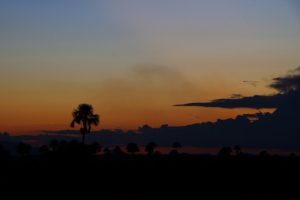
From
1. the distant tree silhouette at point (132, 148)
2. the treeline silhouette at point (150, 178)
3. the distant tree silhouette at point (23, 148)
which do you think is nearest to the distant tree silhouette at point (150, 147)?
the distant tree silhouette at point (132, 148)

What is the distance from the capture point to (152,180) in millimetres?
87625

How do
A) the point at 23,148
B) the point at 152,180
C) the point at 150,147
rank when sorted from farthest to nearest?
the point at 150,147
the point at 23,148
the point at 152,180

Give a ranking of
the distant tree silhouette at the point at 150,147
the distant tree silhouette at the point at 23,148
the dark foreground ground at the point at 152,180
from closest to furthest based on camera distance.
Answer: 1. the dark foreground ground at the point at 152,180
2. the distant tree silhouette at the point at 23,148
3. the distant tree silhouette at the point at 150,147

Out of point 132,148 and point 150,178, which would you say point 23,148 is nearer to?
point 132,148

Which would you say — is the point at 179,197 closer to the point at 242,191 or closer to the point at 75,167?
the point at 242,191

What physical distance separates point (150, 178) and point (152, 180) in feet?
4.62

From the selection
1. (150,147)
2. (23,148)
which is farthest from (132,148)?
(23,148)

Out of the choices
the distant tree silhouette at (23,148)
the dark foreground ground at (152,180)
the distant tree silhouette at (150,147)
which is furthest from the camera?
the distant tree silhouette at (150,147)

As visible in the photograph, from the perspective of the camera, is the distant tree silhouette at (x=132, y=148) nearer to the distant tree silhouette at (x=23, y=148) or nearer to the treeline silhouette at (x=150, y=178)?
the distant tree silhouette at (x=23, y=148)

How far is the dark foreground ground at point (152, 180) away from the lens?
77.3 meters

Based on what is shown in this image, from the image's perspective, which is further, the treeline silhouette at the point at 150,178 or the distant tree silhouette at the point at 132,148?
the distant tree silhouette at the point at 132,148

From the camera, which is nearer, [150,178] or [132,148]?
[150,178]

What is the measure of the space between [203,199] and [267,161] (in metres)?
35.7

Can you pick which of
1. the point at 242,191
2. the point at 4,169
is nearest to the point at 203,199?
the point at 242,191
